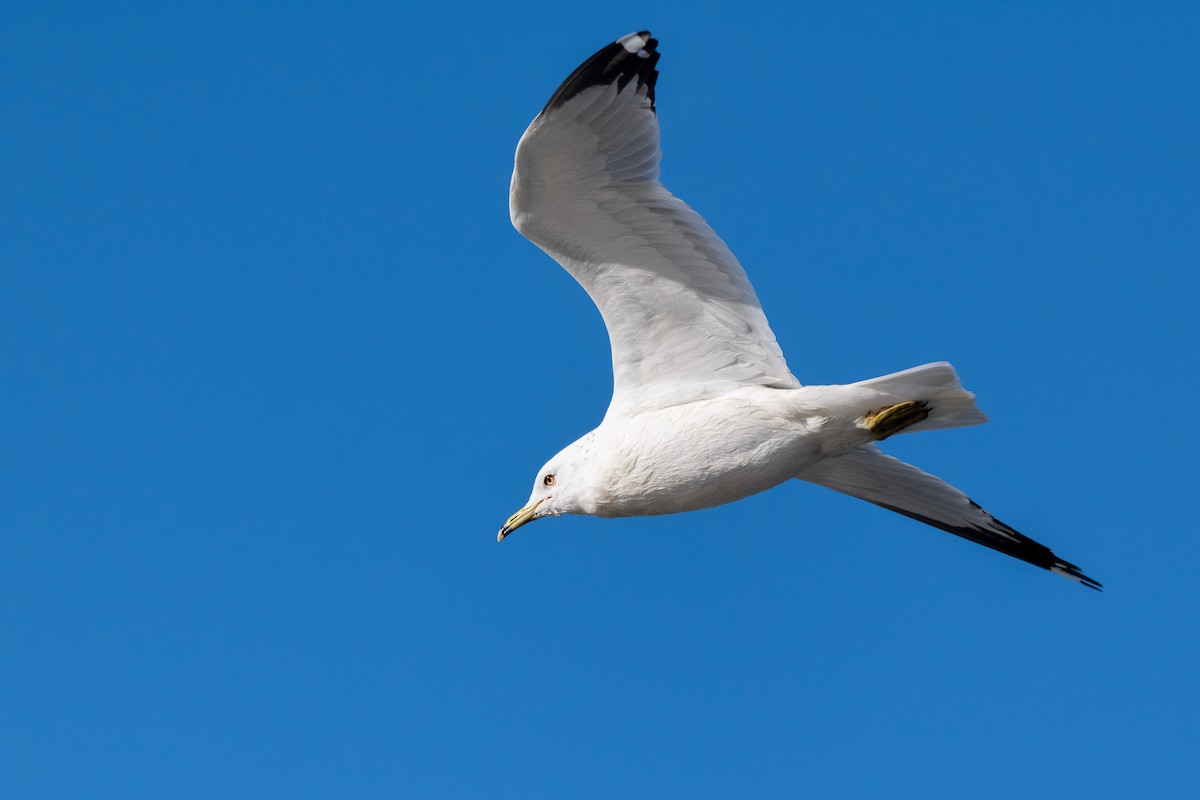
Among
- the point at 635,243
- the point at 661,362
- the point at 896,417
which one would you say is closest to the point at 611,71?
the point at 635,243

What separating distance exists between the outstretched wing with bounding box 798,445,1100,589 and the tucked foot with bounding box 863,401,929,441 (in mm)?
872

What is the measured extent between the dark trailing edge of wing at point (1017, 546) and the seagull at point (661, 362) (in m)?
0.57

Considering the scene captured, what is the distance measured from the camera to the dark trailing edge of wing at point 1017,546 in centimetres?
1009

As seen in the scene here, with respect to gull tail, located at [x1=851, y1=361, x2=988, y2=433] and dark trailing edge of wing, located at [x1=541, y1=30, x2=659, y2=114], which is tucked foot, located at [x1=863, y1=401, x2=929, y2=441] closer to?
gull tail, located at [x1=851, y1=361, x2=988, y2=433]

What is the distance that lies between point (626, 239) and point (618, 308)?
1.53 feet

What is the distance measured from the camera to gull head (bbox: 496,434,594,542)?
29.9 feet

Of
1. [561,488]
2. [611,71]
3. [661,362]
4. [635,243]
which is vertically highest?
[611,71]

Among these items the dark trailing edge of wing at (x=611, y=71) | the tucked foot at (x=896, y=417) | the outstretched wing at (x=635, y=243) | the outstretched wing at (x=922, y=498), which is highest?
the dark trailing edge of wing at (x=611, y=71)

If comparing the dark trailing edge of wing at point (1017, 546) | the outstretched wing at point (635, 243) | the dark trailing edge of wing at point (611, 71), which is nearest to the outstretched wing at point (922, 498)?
the dark trailing edge of wing at point (1017, 546)

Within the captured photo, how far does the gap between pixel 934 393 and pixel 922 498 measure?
5.29 ft

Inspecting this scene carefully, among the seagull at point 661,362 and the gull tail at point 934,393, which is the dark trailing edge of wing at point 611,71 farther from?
the gull tail at point 934,393

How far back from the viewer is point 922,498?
9.76 m

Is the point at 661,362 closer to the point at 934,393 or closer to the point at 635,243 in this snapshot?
the point at 635,243

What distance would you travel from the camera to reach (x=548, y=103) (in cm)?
831
